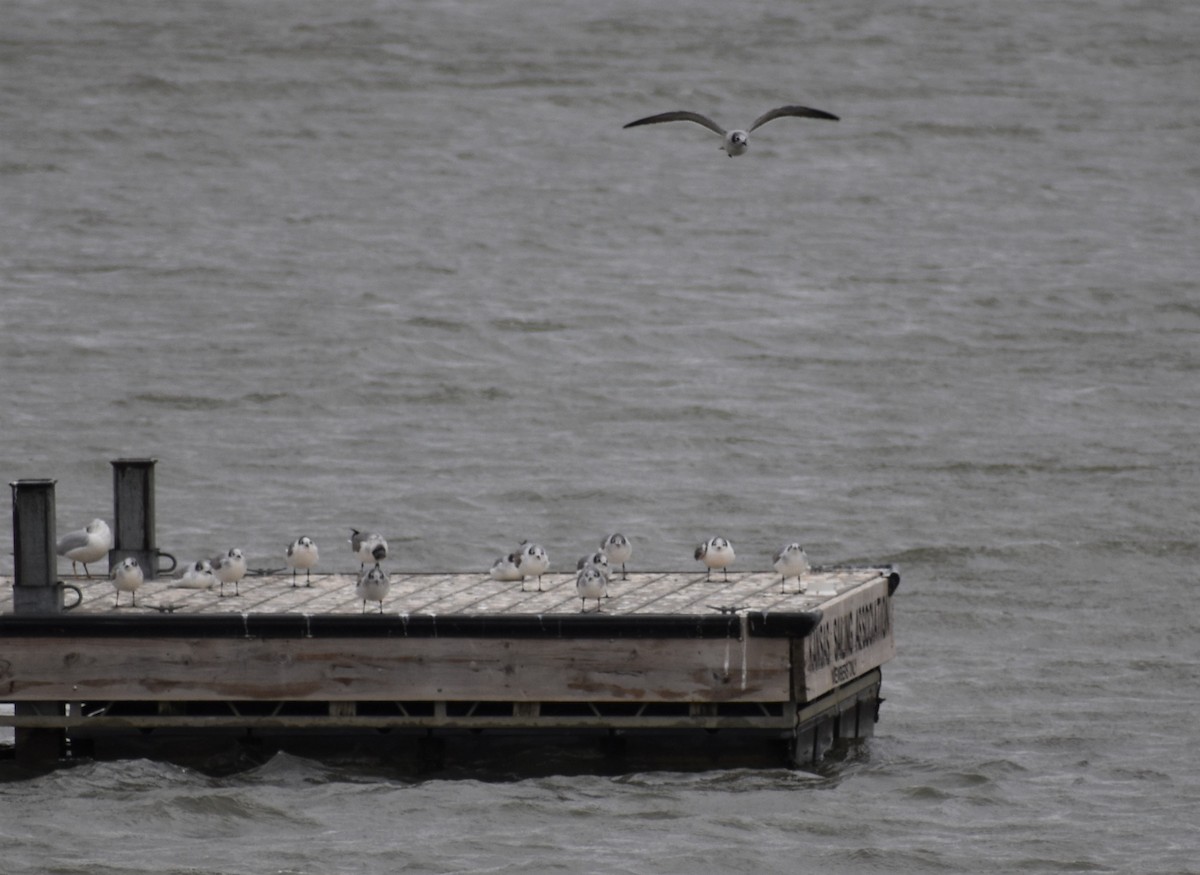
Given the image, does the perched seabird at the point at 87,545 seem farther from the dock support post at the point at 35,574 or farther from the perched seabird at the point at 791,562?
the perched seabird at the point at 791,562

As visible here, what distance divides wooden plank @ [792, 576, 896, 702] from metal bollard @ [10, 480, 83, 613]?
5.65 metres

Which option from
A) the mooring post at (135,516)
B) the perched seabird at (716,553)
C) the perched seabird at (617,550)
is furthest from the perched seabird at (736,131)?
the mooring post at (135,516)

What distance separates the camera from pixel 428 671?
1920cm

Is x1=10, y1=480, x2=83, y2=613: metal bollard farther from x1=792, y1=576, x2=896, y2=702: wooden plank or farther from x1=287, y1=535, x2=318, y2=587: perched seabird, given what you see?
x1=792, y1=576, x2=896, y2=702: wooden plank

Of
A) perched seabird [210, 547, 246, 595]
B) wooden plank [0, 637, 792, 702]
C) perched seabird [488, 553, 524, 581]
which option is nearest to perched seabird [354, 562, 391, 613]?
wooden plank [0, 637, 792, 702]

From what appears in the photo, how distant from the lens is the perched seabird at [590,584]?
19516mm

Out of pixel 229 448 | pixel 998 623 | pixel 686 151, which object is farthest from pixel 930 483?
pixel 686 151

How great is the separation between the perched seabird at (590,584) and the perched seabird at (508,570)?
1.28m

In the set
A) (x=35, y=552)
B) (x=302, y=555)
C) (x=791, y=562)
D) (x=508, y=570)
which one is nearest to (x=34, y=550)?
(x=35, y=552)

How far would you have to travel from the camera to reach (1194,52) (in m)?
57.0

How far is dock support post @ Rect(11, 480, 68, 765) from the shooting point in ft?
64.2

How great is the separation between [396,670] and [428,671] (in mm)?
240

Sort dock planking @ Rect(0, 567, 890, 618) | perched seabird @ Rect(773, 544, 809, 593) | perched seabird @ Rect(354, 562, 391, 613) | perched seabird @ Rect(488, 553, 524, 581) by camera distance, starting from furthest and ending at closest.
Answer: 1. perched seabird @ Rect(488, 553, 524, 581)
2. perched seabird @ Rect(773, 544, 809, 593)
3. dock planking @ Rect(0, 567, 890, 618)
4. perched seabird @ Rect(354, 562, 391, 613)

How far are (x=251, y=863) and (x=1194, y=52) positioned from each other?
4335cm
